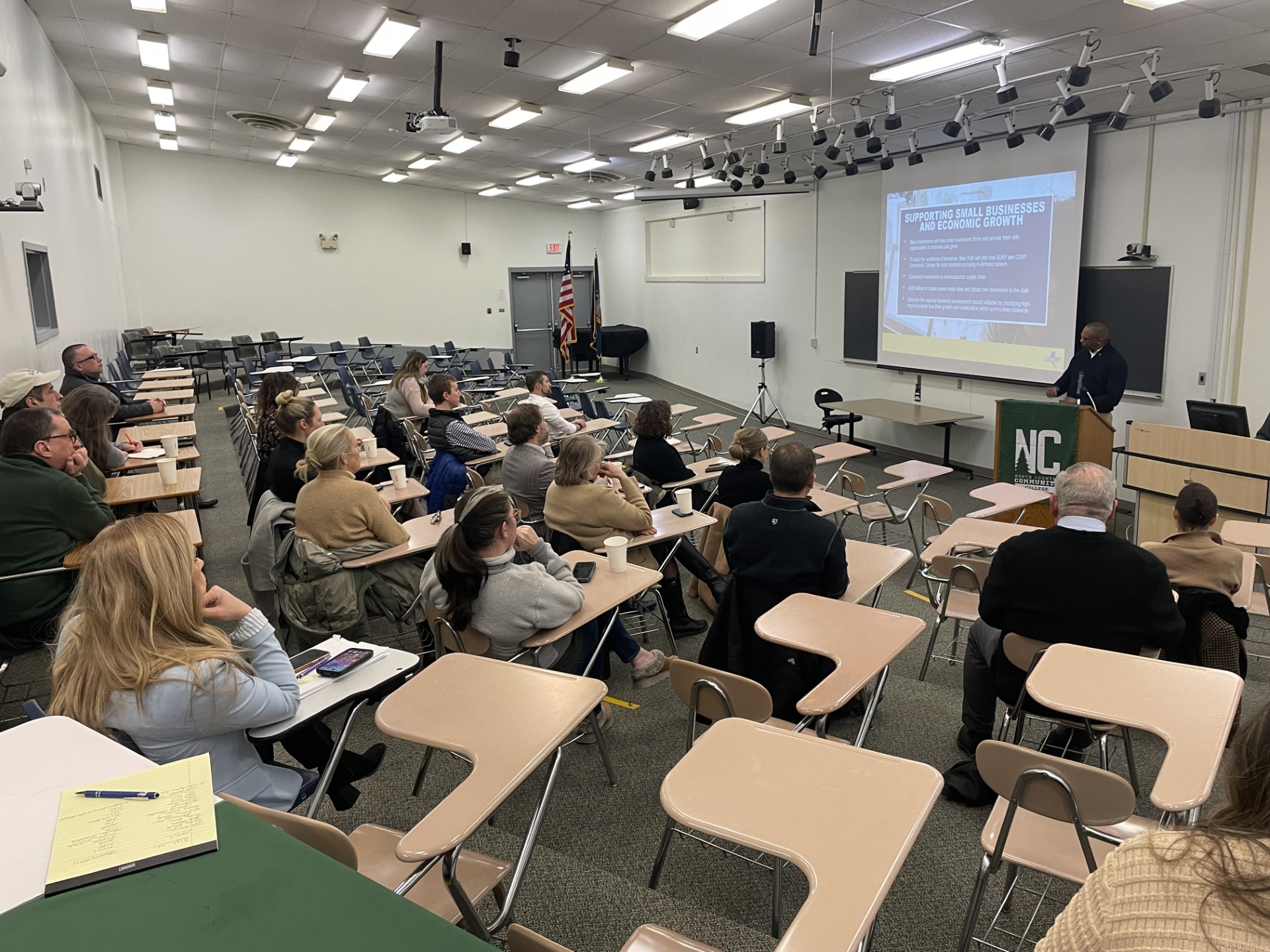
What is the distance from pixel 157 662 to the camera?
1839 mm

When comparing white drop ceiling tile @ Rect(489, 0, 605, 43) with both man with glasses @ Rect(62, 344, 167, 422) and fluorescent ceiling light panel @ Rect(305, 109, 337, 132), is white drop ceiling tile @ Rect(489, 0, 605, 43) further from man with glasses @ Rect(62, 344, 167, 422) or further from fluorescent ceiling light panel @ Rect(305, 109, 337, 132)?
fluorescent ceiling light panel @ Rect(305, 109, 337, 132)

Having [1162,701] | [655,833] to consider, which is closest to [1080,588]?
[1162,701]

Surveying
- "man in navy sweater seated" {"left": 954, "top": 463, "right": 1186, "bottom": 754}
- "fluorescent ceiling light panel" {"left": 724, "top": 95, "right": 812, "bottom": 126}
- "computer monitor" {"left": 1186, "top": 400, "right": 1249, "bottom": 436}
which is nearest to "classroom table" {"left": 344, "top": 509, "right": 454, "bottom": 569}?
"man in navy sweater seated" {"left": 954, "top": 463, "right": 1186, "bottom": 754}

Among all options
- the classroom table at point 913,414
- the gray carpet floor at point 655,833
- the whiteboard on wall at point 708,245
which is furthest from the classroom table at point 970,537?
the whiteboard on wall at point 708,245

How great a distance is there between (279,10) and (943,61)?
181 inches

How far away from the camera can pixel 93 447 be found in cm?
472

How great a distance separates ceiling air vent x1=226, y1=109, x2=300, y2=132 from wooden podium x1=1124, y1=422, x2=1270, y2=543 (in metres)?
9.43

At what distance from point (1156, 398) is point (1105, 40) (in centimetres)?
A: 320

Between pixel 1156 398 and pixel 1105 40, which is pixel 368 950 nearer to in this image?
pixel 1105 40

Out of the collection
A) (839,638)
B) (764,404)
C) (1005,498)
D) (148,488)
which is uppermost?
(148,488)

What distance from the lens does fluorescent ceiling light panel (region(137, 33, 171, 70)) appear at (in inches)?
263

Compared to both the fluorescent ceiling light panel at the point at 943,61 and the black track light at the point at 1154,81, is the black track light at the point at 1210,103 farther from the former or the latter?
the fluorescent ceiling light panel at the point at 943,61

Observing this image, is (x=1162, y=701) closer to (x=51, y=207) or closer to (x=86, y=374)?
(x=86, y=374)

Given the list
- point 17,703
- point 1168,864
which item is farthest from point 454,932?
point 17,703
